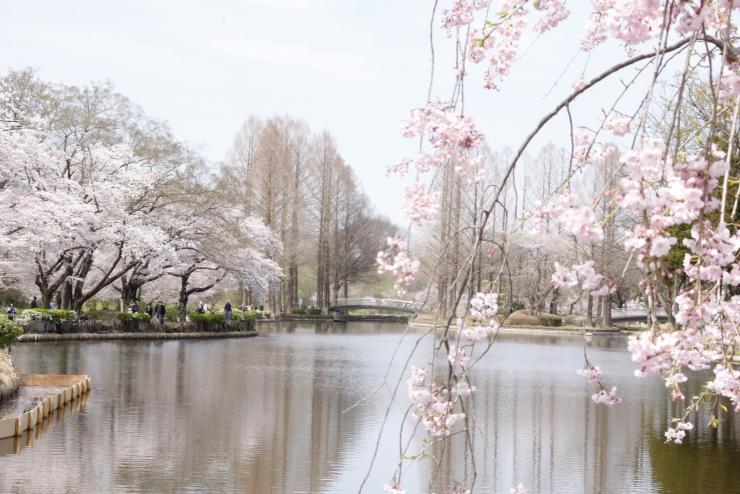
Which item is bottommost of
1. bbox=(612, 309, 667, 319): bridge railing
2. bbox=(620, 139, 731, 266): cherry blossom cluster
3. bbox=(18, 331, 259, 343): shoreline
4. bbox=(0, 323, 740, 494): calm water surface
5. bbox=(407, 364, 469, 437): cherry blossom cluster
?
bbox=(0, 323, 740, 494): calm water surface

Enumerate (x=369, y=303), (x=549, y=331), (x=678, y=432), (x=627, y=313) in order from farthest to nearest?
(x=369, y=303)
(x=627, y=313)
(x=549, y=331)
(x=678, y=432)

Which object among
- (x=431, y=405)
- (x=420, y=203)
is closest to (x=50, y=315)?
(x=420, y=203)

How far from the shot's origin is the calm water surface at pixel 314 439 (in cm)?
840

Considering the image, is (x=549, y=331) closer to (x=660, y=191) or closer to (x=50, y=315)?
(x=50, y=315)

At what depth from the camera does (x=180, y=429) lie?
1073 cm

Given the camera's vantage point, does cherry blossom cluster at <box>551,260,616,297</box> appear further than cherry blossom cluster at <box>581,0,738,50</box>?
Yes

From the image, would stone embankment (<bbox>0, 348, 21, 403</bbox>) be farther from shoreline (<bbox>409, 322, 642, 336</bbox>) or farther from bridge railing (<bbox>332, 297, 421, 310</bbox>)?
bridge railing (<bbox>332, 297, 421, 310</bbox>)

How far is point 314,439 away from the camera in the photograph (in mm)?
10641

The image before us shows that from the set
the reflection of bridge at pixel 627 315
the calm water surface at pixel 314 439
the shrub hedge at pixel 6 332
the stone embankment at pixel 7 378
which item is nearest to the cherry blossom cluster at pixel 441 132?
the calm water surface at pixel 314 439

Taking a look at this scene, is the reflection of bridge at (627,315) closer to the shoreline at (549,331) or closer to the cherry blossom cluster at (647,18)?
the shoreline at (549,331)

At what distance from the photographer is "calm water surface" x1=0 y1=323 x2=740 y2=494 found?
8398mm

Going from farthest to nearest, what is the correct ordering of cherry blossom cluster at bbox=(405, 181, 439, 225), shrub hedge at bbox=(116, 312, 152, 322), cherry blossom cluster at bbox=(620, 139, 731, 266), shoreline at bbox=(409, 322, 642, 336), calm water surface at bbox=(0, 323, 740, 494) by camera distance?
1. shoreline at bbox=(409, 322, 642, 336)
2. shrub hedge at bbox=(116, 312, 152, 322)
3. calm water surface at bbox=(0, 323, 740, 494)
4. cherry blossom cluster at bbox=(405, 181, 439, 225)
5. cherry blossom cluster at bbox=(620, 139, 731, 266)

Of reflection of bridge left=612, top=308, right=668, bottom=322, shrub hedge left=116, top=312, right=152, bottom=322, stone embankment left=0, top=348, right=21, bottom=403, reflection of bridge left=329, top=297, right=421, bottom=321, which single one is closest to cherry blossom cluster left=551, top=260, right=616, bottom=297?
stone embankment left=0, top=348, right=21, bottom=403

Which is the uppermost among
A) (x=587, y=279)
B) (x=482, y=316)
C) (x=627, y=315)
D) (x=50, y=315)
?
(x=587, y=279)
